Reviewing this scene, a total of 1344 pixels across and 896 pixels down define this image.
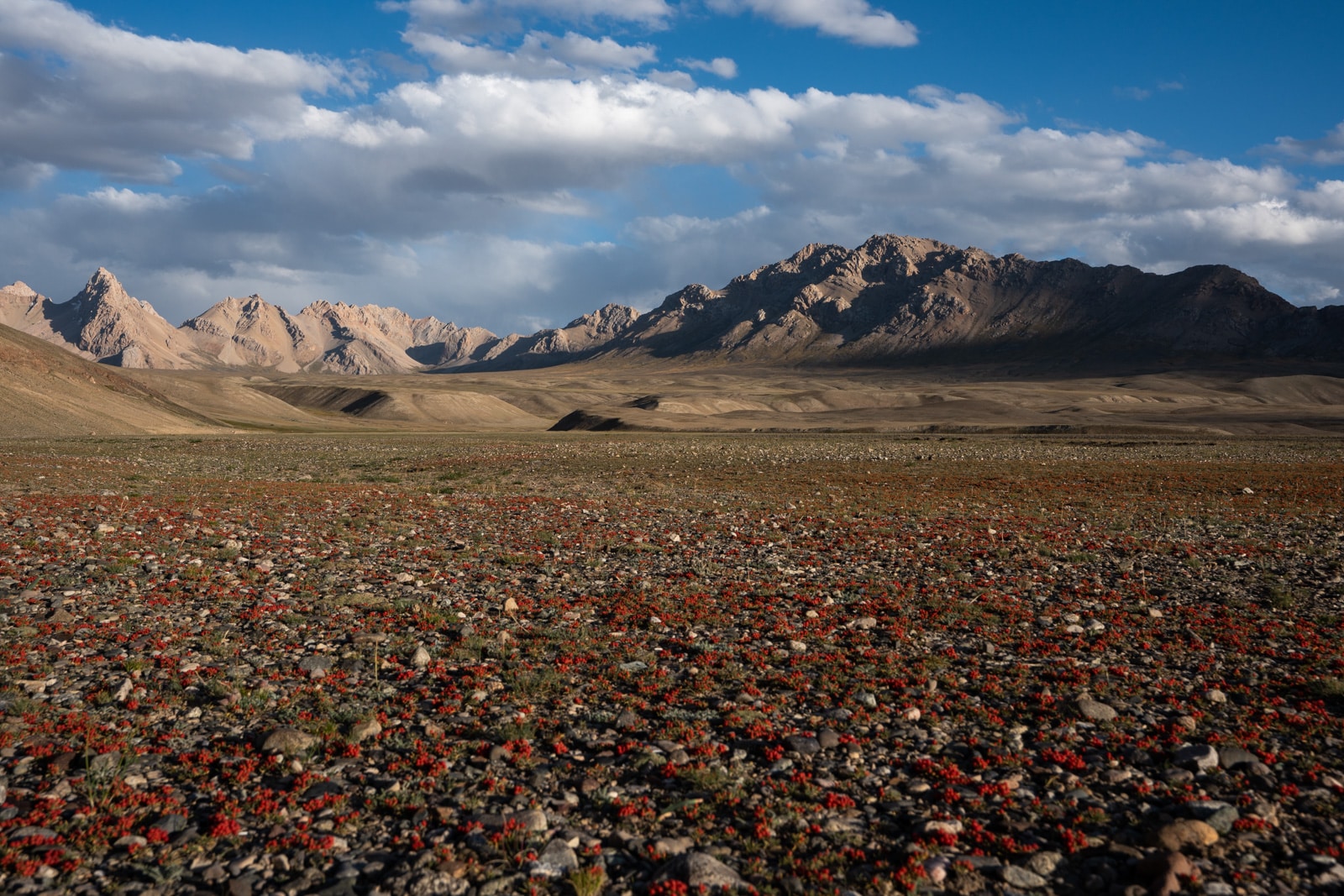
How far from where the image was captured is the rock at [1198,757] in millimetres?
8398

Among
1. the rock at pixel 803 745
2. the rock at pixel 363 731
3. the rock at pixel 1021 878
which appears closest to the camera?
the rock at pixel 1021 878

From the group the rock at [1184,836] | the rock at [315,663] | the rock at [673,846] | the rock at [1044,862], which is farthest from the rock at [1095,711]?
the rock at [315,663]

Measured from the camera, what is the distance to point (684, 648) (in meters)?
12.4

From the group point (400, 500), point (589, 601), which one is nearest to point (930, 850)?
point (589, 601)

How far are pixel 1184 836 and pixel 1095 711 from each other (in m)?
2.80

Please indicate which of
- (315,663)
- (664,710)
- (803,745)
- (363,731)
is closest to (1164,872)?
(803,745)

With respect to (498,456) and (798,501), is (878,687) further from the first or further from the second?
(498,456)

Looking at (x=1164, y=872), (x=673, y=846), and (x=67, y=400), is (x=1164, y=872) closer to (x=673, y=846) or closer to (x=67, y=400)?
(x=673, y=846)

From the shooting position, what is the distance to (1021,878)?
656 cm

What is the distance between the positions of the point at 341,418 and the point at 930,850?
20464 centimetres

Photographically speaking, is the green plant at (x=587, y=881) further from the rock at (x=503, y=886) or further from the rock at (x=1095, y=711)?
the rock at (x=1095, y=711)

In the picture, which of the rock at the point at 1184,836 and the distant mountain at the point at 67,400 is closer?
the rock at the point at 1184,836

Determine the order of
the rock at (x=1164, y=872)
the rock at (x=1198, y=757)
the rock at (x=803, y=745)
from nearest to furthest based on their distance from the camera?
the rock at (x=1164, y=872)
the rock at (x=1198, y=757)
the rock at (x=803, y=745)

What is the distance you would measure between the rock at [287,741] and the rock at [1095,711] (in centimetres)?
864
